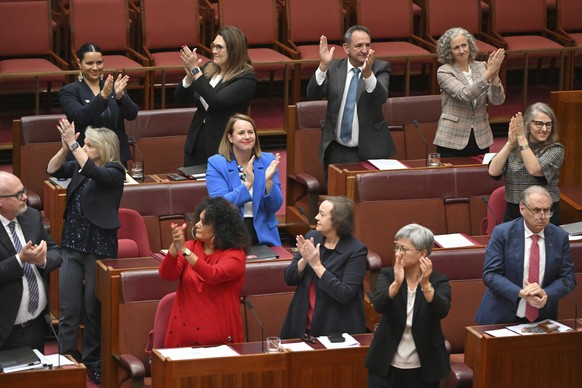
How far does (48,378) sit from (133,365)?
1.25ft

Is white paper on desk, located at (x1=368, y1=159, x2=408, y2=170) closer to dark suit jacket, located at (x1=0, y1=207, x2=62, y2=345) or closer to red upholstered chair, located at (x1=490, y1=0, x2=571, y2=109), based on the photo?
dark suit jacket, located at (x1=0, y1=207, x2=62, y2=345)

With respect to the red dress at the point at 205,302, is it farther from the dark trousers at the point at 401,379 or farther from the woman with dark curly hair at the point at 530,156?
the woman with dark curly hair at the point at 530,156

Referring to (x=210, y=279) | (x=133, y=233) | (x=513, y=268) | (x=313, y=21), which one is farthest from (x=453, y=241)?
(x=313, y=21)

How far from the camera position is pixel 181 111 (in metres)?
5.69

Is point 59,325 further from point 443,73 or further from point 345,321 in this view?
point 443,73

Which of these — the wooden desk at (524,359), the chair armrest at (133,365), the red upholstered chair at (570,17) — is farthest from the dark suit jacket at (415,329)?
the red upholstered chair at (570,17)

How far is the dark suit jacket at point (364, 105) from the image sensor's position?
5.17m

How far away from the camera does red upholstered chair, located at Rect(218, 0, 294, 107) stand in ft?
22.1

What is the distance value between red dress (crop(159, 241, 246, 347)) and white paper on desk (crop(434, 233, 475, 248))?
1071 millimetres

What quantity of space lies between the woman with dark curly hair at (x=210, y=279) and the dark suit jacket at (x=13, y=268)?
0.38 metres

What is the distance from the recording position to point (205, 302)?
3.92 meters

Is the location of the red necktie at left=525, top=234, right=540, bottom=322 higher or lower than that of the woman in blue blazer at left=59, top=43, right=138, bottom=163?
lower

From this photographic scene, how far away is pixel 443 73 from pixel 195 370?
2.03 metres

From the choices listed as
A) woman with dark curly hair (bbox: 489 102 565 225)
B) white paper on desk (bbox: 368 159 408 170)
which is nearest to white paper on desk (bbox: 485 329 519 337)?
woman with dark curly hair (bbox: 489 102 565 225)
